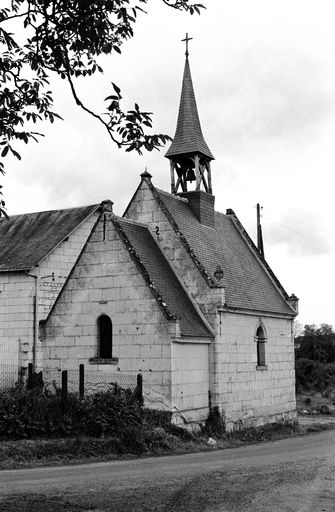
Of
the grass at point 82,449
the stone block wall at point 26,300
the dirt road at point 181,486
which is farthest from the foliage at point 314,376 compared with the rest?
the dirt road at point 181,486

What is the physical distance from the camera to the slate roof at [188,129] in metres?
26.2

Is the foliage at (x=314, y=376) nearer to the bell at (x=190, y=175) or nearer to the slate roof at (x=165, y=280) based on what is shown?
the bell at (x=190, y=175)

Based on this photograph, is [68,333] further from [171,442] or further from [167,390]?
[171,442]

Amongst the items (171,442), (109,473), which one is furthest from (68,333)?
(109,473)

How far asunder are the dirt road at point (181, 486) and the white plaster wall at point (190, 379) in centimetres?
296

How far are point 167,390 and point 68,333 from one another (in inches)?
161

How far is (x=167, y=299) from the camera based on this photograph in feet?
68.6

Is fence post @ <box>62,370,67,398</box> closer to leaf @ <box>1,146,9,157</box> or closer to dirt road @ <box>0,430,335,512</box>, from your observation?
dirt road @ <box>0,430,335,512</box>

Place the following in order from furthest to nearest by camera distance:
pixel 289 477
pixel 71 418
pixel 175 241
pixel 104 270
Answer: pixel 175 241, pixel 104 270, pixel 71 418, pixel 289 477

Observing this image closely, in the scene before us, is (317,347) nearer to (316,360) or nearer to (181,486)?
(316,360)

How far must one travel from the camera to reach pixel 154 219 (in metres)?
23.8

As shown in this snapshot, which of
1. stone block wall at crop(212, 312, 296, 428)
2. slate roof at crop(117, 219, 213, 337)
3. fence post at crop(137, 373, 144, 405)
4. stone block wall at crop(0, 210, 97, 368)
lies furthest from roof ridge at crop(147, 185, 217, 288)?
stone block wall at crop(0, 210, 97, 368)

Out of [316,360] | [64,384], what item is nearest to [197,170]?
[64,384]

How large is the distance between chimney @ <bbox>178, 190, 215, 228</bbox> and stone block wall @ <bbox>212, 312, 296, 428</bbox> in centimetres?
445
